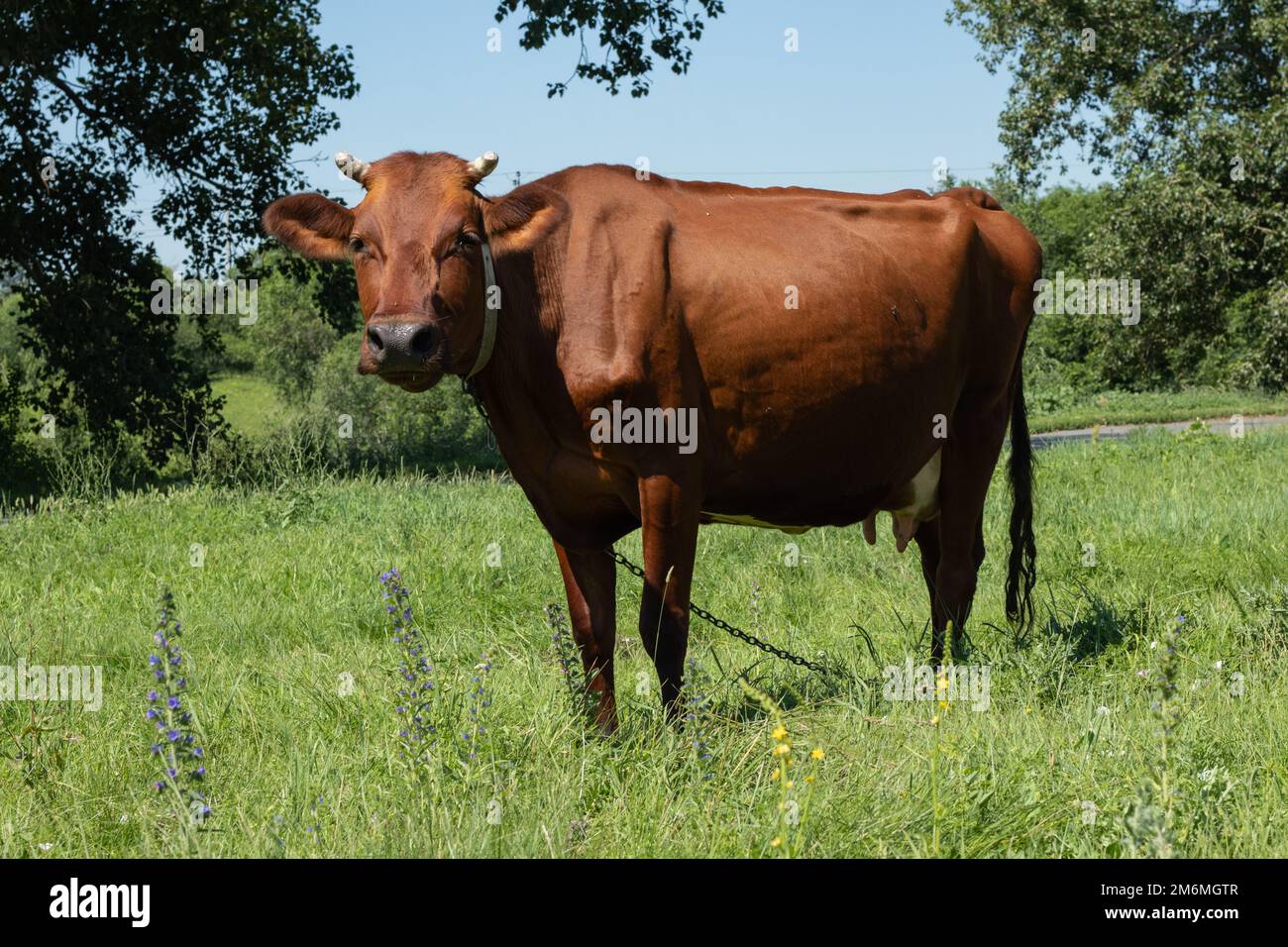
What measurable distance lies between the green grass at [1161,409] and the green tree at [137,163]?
633 inches

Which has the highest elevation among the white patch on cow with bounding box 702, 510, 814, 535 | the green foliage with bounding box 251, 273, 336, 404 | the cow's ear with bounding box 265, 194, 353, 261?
the green foliage with bounding box 251, 273, 336, 404

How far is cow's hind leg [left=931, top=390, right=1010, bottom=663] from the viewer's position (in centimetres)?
605

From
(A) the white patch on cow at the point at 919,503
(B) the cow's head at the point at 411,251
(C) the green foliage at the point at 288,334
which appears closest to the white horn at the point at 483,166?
(B) the cow's head at the point at 411,251

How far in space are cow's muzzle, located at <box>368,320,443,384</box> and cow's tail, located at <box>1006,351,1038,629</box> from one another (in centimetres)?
345

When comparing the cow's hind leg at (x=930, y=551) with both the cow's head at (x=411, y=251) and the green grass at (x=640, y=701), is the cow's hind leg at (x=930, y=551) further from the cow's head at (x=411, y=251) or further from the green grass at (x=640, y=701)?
the cow's head at (x=411, y=251)

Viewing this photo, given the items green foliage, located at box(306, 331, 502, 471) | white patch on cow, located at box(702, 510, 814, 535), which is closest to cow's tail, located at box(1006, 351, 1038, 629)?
white patch on cow, located at box(702, 510, 814, 535)

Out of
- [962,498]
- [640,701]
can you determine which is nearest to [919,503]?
[962,498]

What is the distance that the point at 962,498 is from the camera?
6.10 m

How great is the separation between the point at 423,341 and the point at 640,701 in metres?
1.80

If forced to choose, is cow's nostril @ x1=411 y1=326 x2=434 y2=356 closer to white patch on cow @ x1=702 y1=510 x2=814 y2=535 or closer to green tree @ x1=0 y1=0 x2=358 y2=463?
white patch on cow @ x1=702 y1=510 x2=814 y2=535

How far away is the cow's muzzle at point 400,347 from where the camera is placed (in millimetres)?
3961

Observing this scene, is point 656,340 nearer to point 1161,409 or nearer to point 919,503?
point 919,503
